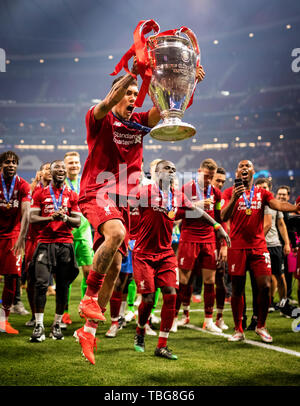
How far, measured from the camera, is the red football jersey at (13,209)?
5.61m

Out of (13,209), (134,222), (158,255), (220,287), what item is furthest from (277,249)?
(13,209)

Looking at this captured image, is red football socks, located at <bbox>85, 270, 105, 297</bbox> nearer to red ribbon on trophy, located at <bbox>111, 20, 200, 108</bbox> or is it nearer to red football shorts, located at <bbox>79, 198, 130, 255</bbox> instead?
red football shorts, located at <bbox>79, 198, 130, 255</bbox>

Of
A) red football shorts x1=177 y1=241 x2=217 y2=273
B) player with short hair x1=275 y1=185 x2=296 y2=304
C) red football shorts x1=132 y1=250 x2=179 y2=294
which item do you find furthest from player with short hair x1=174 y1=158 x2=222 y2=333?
player with short hair x1=275 y1=185 x2=296 y2=304

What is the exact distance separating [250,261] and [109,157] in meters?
2.91

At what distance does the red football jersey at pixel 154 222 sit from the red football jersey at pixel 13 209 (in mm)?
1608

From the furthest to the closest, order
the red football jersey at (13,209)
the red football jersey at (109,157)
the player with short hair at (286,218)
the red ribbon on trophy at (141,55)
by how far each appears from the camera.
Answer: the player with short hair at (286,218) → the red football jersey at (13,209) → the red football jersey at (109,157) → the red ribbon on trophy at (141,55)

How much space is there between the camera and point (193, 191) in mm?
6242

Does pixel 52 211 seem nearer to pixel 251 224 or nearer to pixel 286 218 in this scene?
pixel 251 224

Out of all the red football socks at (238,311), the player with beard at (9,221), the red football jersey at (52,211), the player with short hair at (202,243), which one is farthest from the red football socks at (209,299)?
the player with beard at (9,221)

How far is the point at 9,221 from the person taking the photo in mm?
5668

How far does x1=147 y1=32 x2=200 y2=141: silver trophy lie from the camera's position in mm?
2922

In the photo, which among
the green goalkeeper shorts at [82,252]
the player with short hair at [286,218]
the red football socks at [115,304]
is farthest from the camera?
the player with short hair at [286,218]

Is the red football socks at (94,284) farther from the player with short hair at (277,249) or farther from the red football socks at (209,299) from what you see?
the player with short hair at (277,249)
